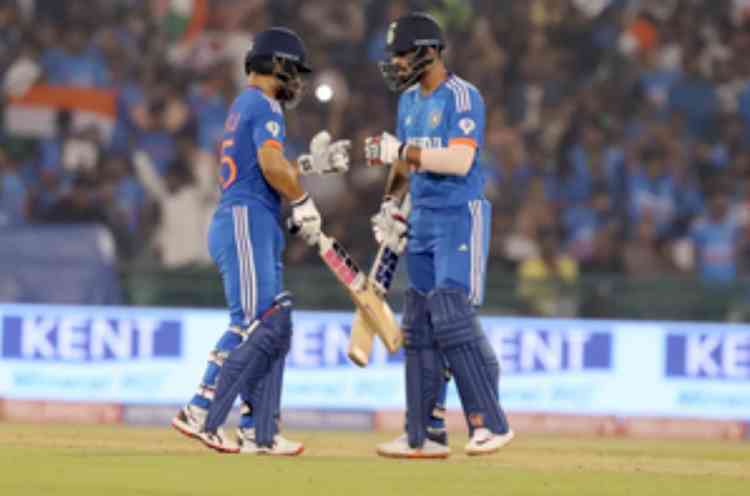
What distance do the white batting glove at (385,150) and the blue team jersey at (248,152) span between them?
1.58 ft

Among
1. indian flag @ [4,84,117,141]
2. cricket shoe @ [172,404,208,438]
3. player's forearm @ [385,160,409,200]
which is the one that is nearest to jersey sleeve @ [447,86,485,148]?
player's forearm @ [385,160,409,200]

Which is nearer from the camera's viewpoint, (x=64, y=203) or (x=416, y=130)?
(x=416, y=130)

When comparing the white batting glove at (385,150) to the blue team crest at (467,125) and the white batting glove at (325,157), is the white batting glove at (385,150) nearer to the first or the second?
the white batting glove at (325,157)

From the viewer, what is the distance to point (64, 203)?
16406 mm

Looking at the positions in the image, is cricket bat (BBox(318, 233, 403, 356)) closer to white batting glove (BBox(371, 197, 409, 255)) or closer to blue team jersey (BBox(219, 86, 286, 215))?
white batting glove (BBox(371, 197, 409, 255))

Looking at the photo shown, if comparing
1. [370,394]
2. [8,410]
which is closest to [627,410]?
[370,394]

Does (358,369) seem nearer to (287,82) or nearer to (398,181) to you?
(398,181)

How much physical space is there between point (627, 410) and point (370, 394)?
89.1 inches

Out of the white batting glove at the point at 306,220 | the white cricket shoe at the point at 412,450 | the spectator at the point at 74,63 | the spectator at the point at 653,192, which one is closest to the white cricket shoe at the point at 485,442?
the white cricket shoe at the point at 412,450

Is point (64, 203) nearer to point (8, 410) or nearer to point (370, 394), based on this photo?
point (8, 410)

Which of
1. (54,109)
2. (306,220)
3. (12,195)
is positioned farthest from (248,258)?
(54,109)

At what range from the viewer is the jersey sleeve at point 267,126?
921 cm

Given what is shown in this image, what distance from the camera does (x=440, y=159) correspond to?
9.10 m

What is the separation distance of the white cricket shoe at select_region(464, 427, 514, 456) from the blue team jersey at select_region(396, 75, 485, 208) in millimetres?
1209
